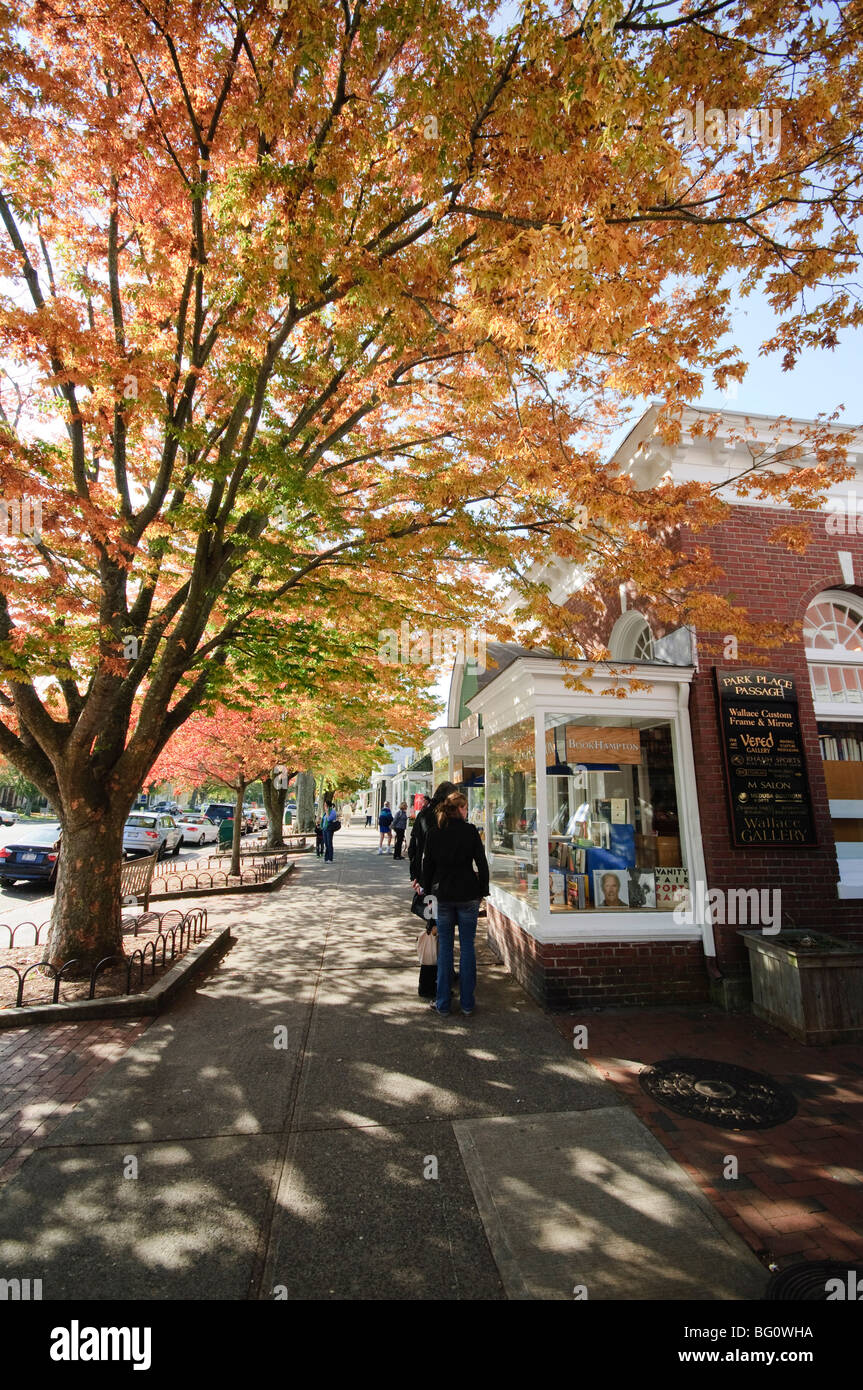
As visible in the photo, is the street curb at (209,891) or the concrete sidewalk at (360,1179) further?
the street curb at (209,891)

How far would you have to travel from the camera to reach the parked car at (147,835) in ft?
62.5

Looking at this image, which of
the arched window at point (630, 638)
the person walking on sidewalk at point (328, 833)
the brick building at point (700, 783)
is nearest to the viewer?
the brick building at point (700, 783)

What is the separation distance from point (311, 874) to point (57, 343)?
13930 millimetres

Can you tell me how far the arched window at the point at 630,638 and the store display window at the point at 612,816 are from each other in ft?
6.08

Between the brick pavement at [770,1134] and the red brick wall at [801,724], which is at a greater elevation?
the red brick wall at [801,724]

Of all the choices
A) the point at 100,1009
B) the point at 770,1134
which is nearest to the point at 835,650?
the point at 770,1134

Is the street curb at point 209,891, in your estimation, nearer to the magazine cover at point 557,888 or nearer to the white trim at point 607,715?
the white trim at point 607,715

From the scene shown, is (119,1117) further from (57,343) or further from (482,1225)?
(57,343)

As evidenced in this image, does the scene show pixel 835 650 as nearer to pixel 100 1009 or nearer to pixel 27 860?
pixel 100 1009

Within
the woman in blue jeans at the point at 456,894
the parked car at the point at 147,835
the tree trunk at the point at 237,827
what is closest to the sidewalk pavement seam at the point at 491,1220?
the woman in blue jeans at the point at 456,894

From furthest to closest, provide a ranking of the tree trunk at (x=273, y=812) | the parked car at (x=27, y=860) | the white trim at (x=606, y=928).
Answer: the tree trunk at (x=273, y=812) < the parked car at (x=27, y=860) < the white trim at (x=606, y=928)

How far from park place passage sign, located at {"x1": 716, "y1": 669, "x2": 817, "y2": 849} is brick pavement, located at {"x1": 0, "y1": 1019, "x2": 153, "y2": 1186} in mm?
6201

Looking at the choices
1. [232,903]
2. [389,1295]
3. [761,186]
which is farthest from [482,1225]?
[232,903]

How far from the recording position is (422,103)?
3.85m
